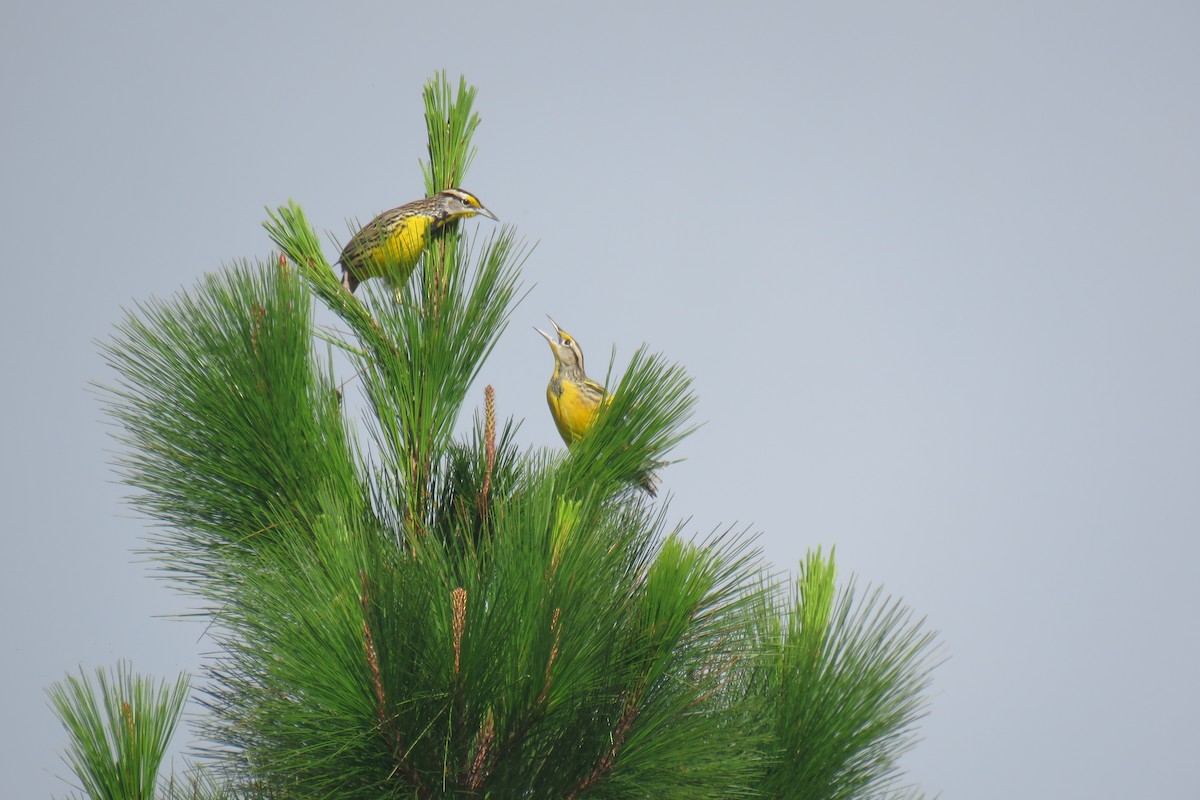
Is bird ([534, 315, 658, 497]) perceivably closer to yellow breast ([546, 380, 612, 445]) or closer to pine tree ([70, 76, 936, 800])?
yellow breast ([546, 380, 612, 445])

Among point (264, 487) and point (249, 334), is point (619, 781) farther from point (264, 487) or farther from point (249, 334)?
point (249, 334)

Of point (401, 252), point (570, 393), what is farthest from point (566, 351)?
point (401, 252)

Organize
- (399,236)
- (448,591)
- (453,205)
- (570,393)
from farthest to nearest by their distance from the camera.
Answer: (570,393), (453,205), (399,236), (448,591)

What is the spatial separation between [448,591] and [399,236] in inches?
55.7

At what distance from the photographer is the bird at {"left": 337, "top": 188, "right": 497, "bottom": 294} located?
365cm

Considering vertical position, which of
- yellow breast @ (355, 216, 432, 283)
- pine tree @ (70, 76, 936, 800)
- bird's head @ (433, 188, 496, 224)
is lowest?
pine tree @ (70, 76, 936, 800)

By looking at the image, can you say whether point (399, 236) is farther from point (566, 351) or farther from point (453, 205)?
point (566, 351)

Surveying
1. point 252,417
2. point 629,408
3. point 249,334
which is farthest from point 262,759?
point 629,408

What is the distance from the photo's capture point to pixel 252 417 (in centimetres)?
321

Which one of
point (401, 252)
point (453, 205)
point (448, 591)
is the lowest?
point (448, 591)

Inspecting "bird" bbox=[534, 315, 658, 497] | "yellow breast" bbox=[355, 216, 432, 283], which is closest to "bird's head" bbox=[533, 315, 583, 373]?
"bird" bbox=[534, 315, 658, 497]

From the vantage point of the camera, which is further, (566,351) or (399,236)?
(566,351)

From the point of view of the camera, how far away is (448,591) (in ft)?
8.85

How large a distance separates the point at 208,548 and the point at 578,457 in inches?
42.7
